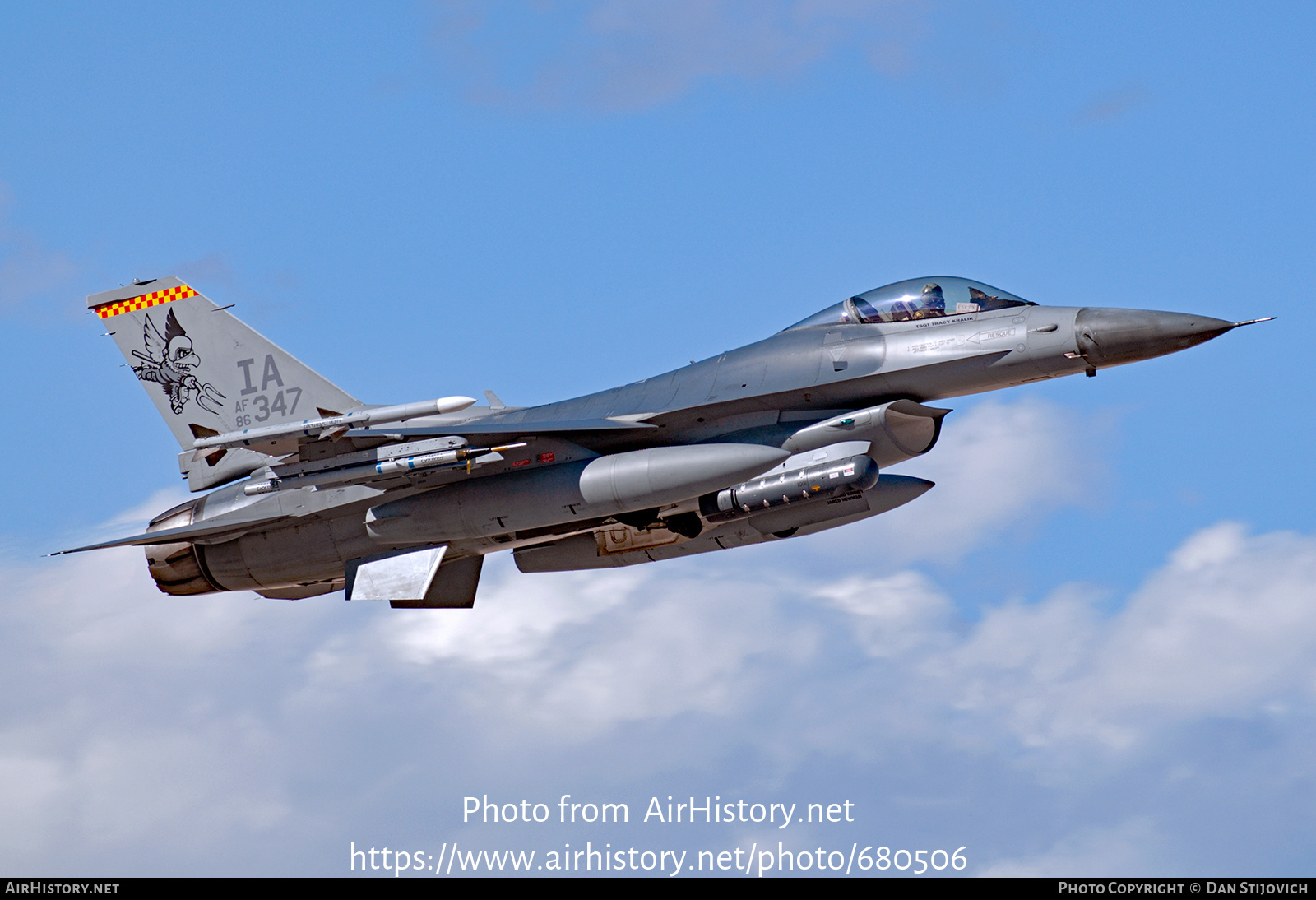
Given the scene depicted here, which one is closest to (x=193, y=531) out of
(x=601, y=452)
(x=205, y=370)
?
(x=205, y=370)

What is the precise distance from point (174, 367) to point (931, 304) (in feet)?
35.3

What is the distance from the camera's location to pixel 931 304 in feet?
60.7

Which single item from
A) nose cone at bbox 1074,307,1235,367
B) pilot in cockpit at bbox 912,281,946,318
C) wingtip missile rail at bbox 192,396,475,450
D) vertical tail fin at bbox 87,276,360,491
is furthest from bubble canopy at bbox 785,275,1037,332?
vertical tail fin at bbox 87,276,360,491

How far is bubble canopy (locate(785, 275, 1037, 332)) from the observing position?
60.3 ft

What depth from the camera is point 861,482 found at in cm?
1756

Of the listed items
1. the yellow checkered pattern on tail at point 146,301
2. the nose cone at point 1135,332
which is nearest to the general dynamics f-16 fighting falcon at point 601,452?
the nose cone at point 1135,332

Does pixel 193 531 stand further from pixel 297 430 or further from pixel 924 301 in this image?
pixel 924 301

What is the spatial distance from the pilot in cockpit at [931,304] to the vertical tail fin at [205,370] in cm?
794

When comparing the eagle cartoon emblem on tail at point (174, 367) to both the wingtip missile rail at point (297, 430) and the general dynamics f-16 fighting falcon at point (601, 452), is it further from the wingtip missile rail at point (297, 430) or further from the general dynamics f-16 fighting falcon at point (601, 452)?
the wingtip missile rail at point (297, 430)

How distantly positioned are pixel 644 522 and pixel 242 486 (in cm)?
553

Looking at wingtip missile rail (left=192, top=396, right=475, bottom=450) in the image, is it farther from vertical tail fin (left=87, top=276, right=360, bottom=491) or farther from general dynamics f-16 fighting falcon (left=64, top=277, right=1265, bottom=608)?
vertical tail fin (left=87, top=276, right=360, bottom=491)

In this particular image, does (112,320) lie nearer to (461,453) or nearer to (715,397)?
(461,453)

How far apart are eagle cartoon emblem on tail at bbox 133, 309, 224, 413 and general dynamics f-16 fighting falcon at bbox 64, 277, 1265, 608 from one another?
7 centimetres
